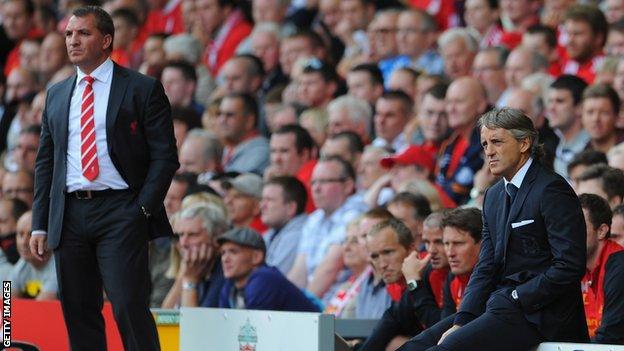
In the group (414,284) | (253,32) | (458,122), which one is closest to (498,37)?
(458,122)

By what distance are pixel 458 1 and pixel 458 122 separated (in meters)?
3.51

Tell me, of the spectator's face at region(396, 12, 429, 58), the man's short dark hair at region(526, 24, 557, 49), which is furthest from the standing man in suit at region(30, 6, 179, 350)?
the spectator's face at region(396, 12, 429, 58)

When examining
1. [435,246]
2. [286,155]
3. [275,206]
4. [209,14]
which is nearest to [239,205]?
[275,206]

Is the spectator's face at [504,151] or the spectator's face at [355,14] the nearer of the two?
the spectator's face at [504,151]

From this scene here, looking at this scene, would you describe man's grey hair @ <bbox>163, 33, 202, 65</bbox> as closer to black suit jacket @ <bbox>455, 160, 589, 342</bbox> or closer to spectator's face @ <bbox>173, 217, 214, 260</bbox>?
spectator's face @ <bbox>173, 217, 214, 260</bbox>

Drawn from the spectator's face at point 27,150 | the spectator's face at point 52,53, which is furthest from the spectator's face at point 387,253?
the spectator's face at point 52,53

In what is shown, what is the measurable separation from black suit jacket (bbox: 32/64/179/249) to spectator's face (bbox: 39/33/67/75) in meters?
9.51

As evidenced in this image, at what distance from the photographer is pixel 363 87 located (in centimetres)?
1302

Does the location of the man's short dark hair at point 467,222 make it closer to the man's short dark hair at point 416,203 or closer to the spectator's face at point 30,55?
the man's short dark hair at point 416,203

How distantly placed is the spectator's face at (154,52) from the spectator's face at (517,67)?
4.66 m

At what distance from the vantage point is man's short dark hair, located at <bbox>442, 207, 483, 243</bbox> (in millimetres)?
7473

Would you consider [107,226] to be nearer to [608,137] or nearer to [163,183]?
[163,183]

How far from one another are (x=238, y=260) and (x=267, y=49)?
5.42 m

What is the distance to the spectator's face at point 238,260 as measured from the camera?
9.73m
